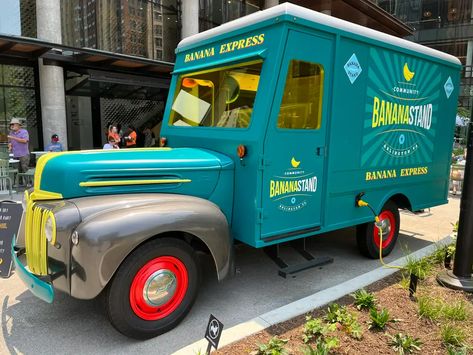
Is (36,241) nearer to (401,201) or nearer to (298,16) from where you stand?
(298,16)

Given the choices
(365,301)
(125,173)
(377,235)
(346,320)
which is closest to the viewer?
(346,320)

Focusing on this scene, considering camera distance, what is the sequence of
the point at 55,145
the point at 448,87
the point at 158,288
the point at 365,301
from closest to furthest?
Answer: the point at 158,288, the point at 365,301, the point at 448,87, the point at 55,145

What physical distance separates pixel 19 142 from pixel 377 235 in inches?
325

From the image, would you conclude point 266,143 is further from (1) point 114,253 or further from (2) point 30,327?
(2) point 30,327

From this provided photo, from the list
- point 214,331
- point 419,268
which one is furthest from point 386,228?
point 214,331

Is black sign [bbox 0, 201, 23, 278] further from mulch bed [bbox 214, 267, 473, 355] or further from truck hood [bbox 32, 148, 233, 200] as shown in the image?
mulch bed [bbox 214, 267, 473, 355]

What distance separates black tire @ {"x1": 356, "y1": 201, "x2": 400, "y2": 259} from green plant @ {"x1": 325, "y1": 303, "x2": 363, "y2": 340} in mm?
1809

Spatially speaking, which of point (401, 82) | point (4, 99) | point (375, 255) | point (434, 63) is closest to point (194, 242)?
point (375, 255)

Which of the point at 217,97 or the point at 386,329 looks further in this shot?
the point at 217,97

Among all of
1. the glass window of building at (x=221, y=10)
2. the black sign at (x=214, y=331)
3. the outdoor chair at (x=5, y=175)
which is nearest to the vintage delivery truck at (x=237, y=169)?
the black sign at (x=214, y=331)

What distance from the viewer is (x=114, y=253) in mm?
2648

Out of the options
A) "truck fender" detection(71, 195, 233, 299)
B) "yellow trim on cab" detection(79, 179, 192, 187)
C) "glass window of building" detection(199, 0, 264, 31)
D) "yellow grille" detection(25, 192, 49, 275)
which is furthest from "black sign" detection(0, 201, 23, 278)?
"glass window of building" detection(199, 0, 264, 31)

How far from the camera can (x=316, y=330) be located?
2.77m

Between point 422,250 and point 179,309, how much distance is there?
3484 millimetres
